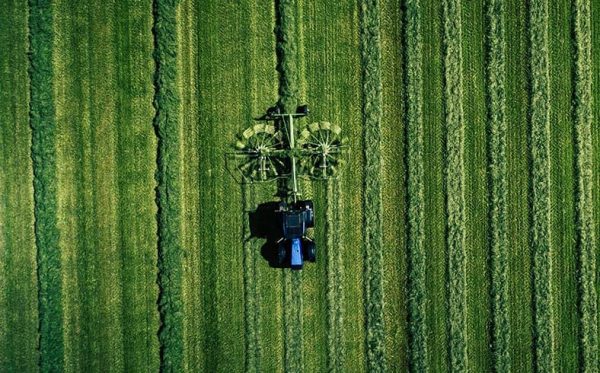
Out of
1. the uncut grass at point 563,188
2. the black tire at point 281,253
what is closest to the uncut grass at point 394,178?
the black tire at point 281,253

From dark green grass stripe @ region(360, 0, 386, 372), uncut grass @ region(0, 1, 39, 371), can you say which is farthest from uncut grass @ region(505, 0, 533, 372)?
uncut grass @ region(0, 1, 39, 371)

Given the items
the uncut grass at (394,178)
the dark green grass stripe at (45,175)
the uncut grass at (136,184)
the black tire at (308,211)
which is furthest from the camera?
the uncut grass at (394,178)

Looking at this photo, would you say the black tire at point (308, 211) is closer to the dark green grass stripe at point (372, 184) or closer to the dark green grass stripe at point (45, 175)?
the dark green grass stripe at point (372, 184)

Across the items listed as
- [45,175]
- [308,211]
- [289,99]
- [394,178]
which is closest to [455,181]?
[394,178]

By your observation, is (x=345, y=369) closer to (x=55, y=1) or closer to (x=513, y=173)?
(x=513, y=173)

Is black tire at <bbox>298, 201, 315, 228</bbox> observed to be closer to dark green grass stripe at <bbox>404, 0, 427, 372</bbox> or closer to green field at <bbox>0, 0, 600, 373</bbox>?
green field at <bbox>0, 0, 600, 373</bbox>


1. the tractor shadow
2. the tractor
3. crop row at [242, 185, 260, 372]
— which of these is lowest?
crop row at [242, 185, 260, 372]
